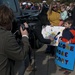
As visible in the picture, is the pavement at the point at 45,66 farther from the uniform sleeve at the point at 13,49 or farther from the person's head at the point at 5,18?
the person's head at the point at 5,18

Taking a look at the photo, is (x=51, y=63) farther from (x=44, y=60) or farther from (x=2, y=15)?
(x=2, y=15)

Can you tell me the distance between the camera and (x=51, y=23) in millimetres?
8555

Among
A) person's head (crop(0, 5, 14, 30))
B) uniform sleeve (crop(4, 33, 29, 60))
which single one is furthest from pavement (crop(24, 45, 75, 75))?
person's head (crop(0, 5, 14, 30))

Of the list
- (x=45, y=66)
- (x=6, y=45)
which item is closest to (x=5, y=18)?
(x=6, y=45)

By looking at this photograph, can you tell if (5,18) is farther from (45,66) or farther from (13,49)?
(45,66)

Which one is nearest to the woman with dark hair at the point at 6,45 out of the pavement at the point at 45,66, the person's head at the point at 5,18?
the person's head at the point at 5,18

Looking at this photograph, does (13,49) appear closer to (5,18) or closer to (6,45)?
(6,45)

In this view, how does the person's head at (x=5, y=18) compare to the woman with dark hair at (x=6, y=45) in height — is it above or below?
above

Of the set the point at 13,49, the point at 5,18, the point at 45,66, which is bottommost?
the point at 45,66

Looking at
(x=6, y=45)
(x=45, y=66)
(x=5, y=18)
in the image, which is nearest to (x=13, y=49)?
(x=6, y=45)

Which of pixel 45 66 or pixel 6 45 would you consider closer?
pixel 6 45

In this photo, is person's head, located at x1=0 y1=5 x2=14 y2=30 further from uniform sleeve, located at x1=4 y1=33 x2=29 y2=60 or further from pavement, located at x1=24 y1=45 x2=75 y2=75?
pavement, located at x1=24 y1=45 x2=75 y2=75

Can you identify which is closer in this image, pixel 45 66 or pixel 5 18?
pixel 5 18

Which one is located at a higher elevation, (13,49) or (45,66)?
(13,49)
